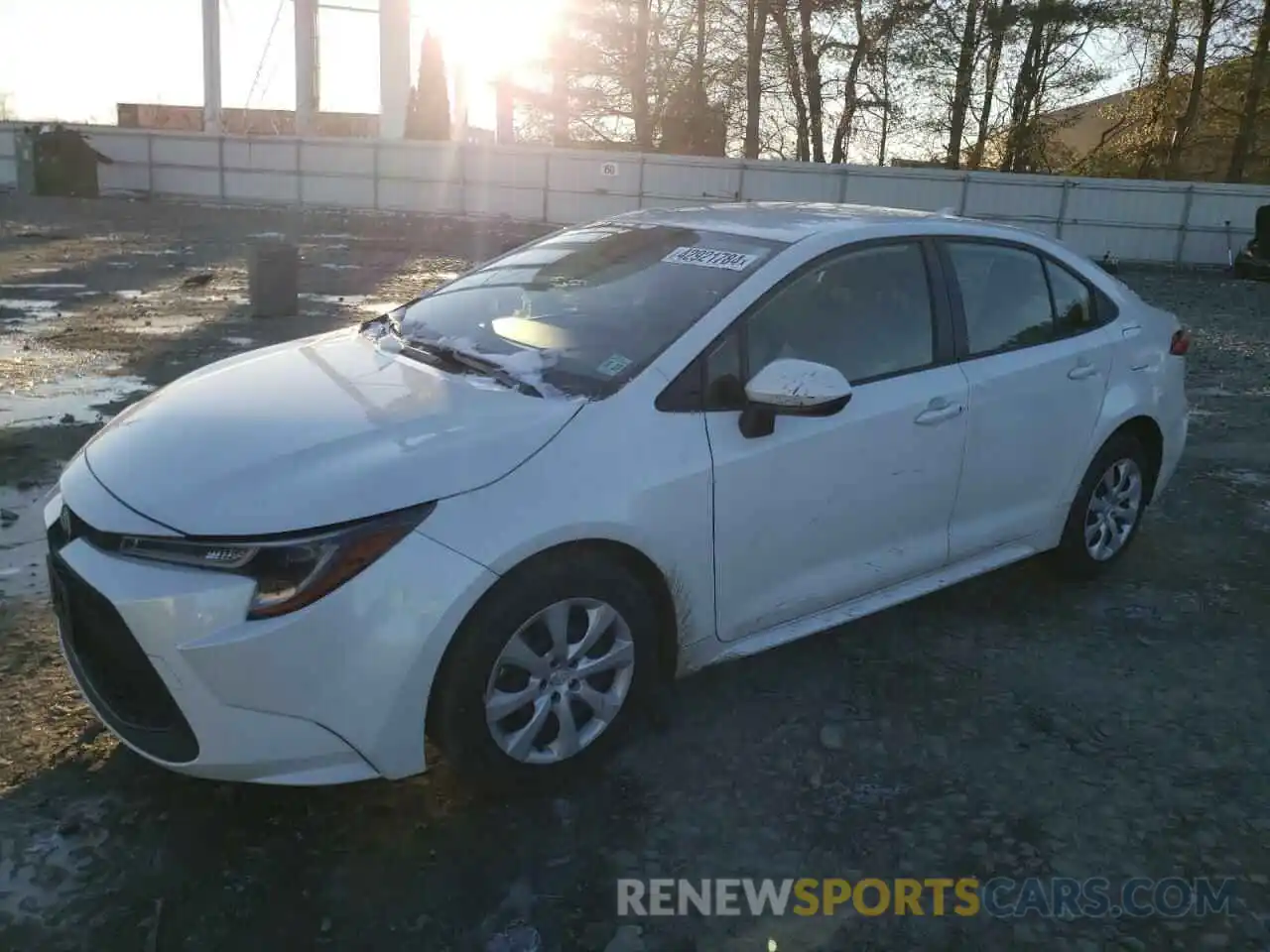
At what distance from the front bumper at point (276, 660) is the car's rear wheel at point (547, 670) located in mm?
92

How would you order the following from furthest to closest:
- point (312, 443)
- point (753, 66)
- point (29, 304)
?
point (753, 66)
point (29, 304)
point (312, 443)

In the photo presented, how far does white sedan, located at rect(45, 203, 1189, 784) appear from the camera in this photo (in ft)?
8.71

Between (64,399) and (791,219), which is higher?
(791,219)

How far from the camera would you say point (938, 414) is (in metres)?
3.84

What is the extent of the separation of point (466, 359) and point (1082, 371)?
2496 millimetres

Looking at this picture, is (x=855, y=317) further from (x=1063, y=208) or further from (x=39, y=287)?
(x=1063, y=208)

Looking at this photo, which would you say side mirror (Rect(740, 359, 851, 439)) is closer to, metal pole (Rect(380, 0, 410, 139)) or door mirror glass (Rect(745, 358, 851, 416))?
door mirror glass (Rect(745, 358, 851, 416))

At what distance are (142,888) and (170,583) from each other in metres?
0.76

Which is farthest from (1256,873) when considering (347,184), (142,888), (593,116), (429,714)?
(593,116)

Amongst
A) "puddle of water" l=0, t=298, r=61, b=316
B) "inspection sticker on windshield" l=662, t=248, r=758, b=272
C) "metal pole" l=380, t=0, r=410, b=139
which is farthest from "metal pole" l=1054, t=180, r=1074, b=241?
"metal pole" l=380, t=0, r=410, b=139

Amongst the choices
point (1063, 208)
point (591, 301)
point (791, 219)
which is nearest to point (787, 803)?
point (591, 301)

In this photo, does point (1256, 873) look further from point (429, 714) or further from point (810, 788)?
point (429, 714)


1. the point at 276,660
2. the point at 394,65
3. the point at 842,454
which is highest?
the point at 394,65

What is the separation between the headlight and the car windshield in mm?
848
